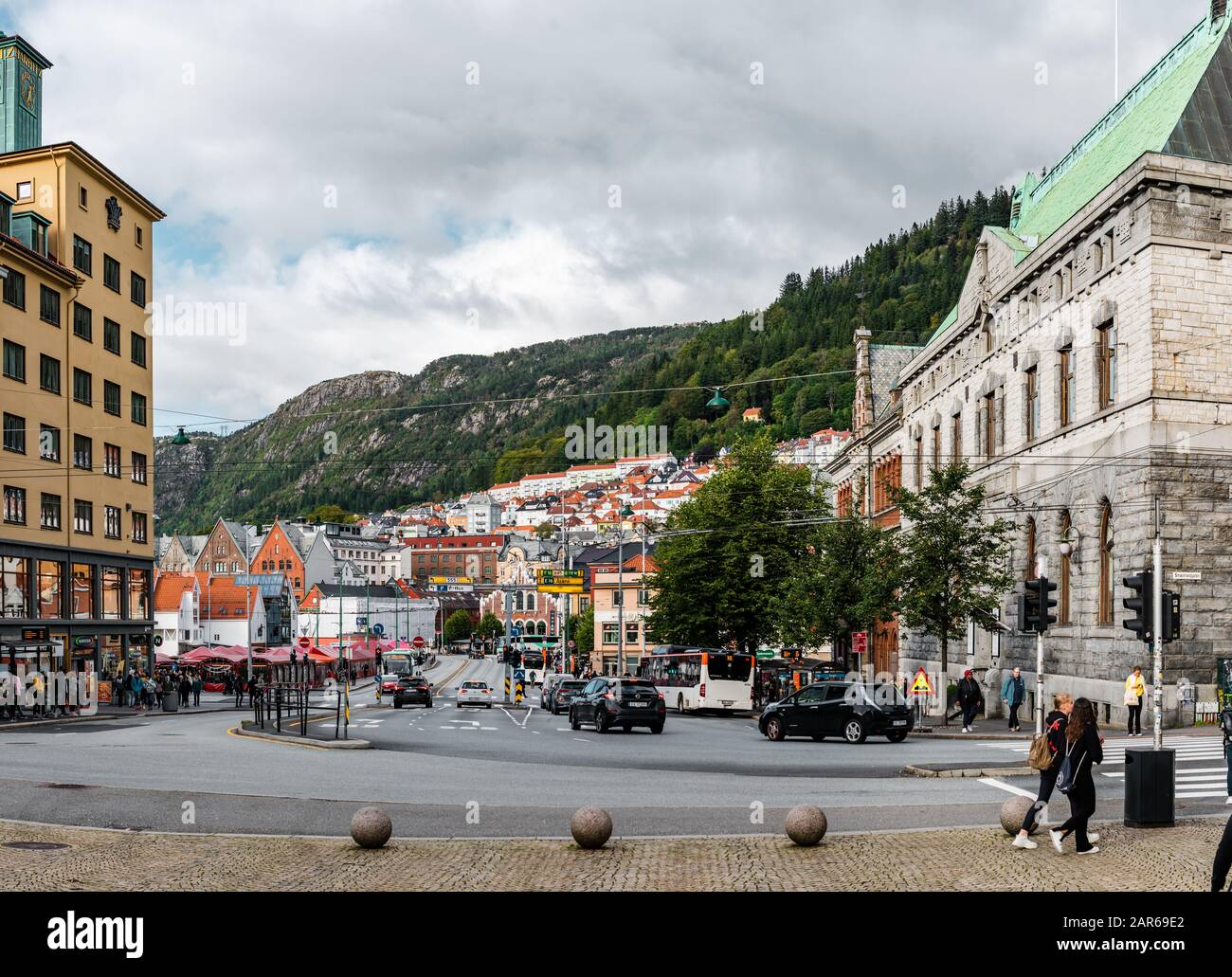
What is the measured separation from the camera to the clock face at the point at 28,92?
56.0m

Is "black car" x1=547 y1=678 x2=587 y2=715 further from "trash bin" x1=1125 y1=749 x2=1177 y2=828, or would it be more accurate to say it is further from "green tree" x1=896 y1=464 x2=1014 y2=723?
"trash bin" x1=1125 y1=749 x2=1177 y2=828

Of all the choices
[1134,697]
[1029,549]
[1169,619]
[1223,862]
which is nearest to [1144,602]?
[1169,619]

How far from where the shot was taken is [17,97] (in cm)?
5550

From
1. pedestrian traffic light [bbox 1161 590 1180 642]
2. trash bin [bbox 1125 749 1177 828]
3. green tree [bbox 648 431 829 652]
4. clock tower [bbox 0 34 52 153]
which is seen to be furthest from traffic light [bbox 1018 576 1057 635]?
clock tower [bbox 0 34 52 153]

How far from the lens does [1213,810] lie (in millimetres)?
17031

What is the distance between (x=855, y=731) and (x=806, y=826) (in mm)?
18370

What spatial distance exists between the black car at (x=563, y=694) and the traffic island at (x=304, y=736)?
47.8 feet

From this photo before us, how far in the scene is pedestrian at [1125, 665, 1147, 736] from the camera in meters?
29.3

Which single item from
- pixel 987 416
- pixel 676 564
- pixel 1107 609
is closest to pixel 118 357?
pixel 676 564

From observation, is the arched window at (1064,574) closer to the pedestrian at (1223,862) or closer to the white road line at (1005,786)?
the white road line at (1005,786)

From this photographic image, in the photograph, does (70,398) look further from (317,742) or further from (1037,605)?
(1037,605)
